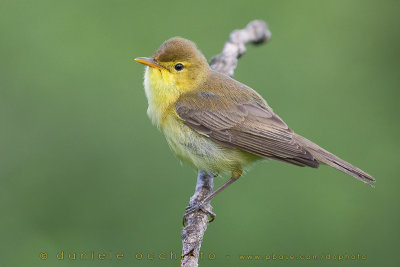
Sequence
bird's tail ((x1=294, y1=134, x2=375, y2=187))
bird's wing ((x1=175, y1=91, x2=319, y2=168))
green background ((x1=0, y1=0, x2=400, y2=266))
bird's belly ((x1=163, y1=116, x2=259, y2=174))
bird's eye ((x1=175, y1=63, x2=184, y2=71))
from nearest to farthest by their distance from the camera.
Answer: bird's tail ((x1=294, y1=134, x2=375, y2=187)) → bird's wing ((x1=175, y1=91, x2=319, y2=168)) → bird's belly ((x1=163, y1=116, x2=259, y2=174)) → bird's eye ((x1=175, y1=63, x2=184, y2=71)) → green background ((x1=0, y1=0, x2=400, y2=266))

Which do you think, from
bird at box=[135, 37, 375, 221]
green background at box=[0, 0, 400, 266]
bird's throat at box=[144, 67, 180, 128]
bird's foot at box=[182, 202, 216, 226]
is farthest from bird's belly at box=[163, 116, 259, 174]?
green background at box=[0, 0, 400, 266]

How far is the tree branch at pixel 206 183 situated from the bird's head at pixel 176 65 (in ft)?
2.49

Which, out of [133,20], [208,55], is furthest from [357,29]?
[133,20]

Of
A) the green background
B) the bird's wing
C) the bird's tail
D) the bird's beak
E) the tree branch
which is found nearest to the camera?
the tree branch

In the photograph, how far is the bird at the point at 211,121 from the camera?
4637 millimetres

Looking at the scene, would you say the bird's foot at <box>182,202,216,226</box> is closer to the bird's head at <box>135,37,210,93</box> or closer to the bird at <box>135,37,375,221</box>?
the bird at <box>135,37,375,221</box>

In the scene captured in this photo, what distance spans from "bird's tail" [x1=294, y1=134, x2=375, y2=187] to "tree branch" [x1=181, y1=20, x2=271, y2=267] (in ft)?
2.94

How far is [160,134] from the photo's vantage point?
643 cm

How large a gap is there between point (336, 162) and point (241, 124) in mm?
817

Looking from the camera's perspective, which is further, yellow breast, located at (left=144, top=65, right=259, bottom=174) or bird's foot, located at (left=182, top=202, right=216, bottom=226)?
yellow breast, located at (left=144, top=65, right=259, bottom=174)

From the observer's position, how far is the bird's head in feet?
16.1

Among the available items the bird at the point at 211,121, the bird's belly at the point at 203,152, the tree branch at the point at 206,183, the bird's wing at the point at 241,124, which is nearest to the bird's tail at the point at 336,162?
the bird at the point at 211,121

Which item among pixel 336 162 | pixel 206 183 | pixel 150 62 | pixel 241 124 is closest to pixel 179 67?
pixel 150 62

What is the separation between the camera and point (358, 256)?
18.6 feet
